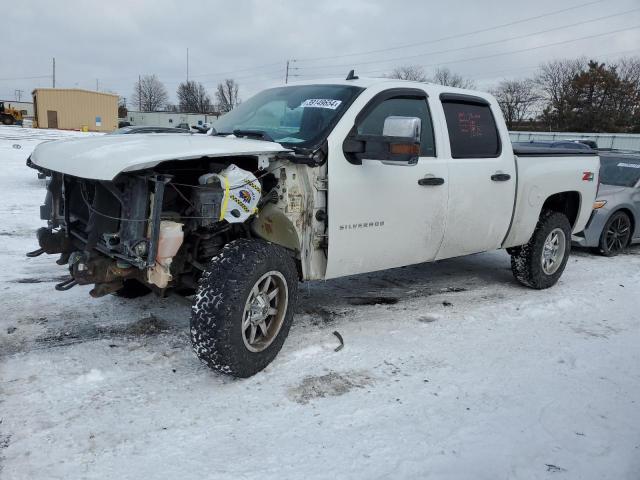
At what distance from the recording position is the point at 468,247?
4887 mm

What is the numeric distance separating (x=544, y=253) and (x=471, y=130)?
1781mm

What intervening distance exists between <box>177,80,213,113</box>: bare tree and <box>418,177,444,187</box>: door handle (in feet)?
284

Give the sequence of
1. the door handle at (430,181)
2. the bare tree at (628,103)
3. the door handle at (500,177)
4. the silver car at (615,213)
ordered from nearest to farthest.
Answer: the door handle at (430,181)
the door handle at (500,177)
the silver car at (615,213)
the bare tree at (628,103)

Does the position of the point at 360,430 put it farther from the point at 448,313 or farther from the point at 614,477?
the point at 448,313

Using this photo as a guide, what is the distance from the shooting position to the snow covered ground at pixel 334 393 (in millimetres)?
2609

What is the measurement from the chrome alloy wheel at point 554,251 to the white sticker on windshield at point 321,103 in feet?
10.1

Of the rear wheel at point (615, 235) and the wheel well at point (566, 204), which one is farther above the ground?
the wheel well at point (566, 204)

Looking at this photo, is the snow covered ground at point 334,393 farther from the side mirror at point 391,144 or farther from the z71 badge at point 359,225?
the side mirror at point 391,144

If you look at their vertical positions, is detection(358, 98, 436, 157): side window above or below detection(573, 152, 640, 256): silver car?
above

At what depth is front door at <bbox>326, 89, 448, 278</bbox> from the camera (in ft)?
12.2

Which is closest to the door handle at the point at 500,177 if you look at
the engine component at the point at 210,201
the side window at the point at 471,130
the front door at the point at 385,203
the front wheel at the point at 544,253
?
the side window at the point at 471,130

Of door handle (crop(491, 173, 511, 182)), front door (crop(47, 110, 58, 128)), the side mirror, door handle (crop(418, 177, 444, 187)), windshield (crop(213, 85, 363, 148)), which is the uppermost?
front door (crop(47, 110, 58, 128))

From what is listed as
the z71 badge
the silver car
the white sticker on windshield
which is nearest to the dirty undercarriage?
the z71 badge

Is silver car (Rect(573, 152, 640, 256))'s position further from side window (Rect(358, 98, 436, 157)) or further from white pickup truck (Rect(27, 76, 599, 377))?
side window (Rect(358, 98, 436, 157))
